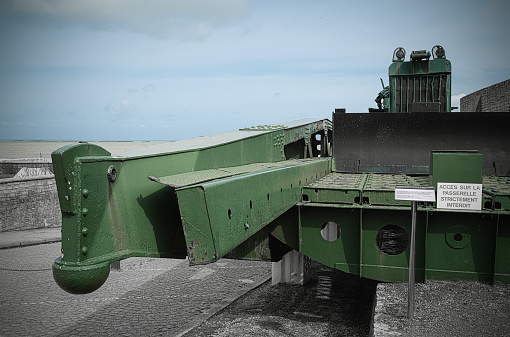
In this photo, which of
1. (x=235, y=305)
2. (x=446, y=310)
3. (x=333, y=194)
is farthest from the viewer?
(x=235, y=305)

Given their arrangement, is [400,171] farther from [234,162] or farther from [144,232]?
[144,232]

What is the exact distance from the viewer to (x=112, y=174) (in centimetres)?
305

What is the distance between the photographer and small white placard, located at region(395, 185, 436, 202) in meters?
4.34

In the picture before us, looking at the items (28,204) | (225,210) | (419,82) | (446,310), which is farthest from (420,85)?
(28,204)

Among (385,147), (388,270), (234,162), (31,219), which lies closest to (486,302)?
(388,270)

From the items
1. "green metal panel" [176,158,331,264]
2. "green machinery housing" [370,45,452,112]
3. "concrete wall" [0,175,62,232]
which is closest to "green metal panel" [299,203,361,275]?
"green metal panel" [176,158,331,264]

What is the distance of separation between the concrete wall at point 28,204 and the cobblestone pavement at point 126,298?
359cm

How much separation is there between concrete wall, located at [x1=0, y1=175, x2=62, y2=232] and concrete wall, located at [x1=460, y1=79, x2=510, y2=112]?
15.2m

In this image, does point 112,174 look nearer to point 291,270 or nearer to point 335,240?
point 335,240

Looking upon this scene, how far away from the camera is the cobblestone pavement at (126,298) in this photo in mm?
6203

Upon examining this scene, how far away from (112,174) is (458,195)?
134 inches

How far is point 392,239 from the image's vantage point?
784 centimetres

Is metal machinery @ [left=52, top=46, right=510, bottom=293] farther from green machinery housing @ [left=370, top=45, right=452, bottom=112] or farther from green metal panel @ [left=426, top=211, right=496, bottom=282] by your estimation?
green machinery housing @ [left=370, top=45, right=452, bottom=112]

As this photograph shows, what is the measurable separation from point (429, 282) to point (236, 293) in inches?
136
